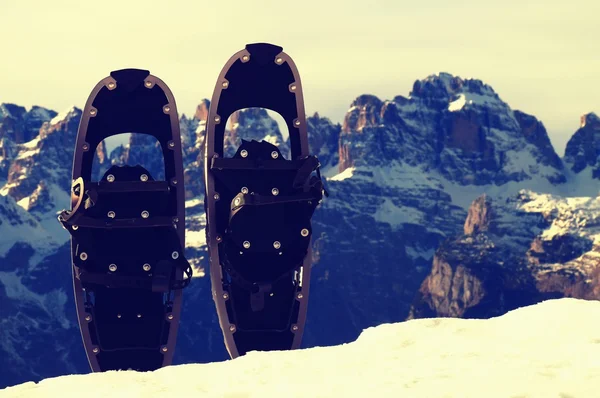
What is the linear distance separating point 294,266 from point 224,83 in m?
3.44

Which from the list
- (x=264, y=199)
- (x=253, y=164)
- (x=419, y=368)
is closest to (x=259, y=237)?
(x=264, y=199)

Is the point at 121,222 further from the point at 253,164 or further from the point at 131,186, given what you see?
the point at 253,164

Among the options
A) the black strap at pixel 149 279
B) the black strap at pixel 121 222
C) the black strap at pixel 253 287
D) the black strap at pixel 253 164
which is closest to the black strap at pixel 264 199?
the black strap at pixel 253 164

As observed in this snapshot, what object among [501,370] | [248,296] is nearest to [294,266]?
[248,296]

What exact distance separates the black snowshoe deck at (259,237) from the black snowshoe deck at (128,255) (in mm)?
644

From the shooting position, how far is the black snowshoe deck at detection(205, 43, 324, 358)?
2131 cm

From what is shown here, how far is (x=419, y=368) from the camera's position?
1427 cm

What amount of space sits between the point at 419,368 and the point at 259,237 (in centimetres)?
753

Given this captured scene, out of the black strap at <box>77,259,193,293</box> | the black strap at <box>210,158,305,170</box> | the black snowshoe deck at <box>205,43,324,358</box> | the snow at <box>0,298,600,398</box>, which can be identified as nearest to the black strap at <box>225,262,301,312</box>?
the black snowshoe deck at <box>205,43,324,358</box>

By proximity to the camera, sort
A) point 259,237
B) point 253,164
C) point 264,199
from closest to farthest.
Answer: point 264,199
point 259,237
point 253,164

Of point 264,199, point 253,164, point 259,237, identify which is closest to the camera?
point 264,199

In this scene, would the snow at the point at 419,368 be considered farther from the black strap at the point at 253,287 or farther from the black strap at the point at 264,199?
the black strap at the point at 264,199

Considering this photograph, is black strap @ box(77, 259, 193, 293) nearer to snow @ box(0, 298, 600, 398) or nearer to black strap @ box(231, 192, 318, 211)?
black strap @ box(231, 192, 318, 211)

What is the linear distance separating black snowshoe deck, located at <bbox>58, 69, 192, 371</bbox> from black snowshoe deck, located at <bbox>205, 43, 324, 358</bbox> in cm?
64
